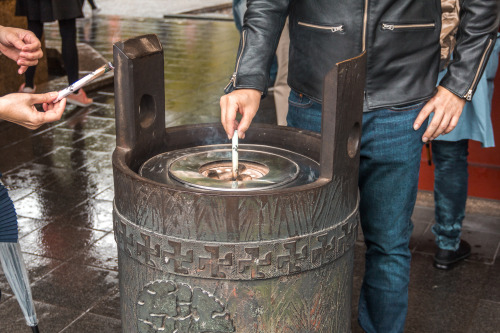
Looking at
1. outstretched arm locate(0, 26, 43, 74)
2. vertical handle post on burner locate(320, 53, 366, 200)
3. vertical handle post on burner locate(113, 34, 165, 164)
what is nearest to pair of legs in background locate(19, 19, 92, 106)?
outstretched arm locate(0, 26, 43, 74)

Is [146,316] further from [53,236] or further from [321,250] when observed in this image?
[53,236]

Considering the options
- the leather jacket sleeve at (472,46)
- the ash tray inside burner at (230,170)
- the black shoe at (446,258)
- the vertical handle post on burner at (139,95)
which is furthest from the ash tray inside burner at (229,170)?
the black shoe at (446,258)

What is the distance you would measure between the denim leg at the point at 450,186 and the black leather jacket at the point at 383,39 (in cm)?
126

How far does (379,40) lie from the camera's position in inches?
92.2

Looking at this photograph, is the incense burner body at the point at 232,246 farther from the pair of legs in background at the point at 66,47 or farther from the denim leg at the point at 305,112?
the pair of legs in background at the point at 66,47

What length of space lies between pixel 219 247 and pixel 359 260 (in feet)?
7.17

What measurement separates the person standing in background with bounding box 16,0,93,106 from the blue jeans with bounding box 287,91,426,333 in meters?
4.47

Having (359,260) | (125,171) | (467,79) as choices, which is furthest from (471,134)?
(125,171)

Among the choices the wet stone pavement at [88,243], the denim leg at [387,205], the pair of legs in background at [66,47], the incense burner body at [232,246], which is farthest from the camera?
the pair of legs in background at [66,47]

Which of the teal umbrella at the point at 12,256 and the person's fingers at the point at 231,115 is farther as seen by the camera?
the teal umbrella at the point at 12,256

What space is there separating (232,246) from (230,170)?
1.46 ft

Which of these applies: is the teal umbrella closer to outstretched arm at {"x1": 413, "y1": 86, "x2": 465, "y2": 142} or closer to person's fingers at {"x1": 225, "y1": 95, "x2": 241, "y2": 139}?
person's fingers at {"x1": 225, "y1": 95, "x2": 241, "y2": 139}

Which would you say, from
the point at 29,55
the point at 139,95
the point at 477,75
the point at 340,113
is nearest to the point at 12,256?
the point at 29,55

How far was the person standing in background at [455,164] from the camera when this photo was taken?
12.0 ft
